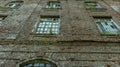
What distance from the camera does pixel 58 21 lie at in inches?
429

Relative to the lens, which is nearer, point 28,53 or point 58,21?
point 28,53

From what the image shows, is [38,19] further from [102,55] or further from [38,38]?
[102,55]

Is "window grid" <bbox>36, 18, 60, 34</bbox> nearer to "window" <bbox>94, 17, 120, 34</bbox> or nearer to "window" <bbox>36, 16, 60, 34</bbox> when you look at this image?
"window" <bbox>36, 16, 60, 34</bbox>

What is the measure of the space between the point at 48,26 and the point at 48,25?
0.15 metres

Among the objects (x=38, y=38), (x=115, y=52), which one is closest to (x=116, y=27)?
(x=115, y=52)

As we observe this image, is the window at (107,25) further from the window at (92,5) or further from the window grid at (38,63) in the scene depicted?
the window grid at (38,63)

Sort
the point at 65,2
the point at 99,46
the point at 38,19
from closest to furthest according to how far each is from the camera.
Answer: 1. the point at 99,46
2. the point at 38,19
3. the point at 65,2

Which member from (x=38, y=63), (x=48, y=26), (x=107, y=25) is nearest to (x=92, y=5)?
(x=107, y=25)

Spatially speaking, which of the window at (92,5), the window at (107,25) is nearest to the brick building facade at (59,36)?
the window at (107,25)

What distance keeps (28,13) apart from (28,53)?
15.0 ft

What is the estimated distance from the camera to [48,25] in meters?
10.4

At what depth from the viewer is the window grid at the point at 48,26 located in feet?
31.4

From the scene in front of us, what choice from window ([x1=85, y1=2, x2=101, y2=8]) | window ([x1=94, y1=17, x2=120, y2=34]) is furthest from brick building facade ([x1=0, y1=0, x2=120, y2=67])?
window ([x1=85, y1=2, x2=101, y2=8])

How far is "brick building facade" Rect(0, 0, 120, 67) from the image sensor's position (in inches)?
280
